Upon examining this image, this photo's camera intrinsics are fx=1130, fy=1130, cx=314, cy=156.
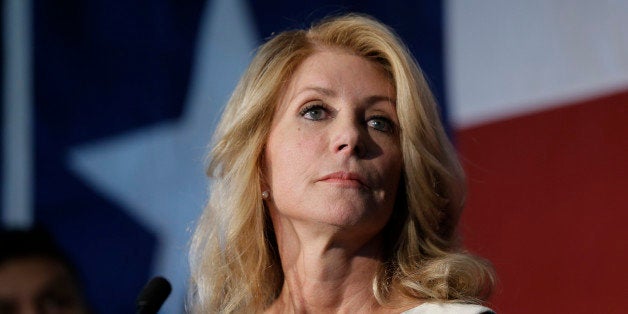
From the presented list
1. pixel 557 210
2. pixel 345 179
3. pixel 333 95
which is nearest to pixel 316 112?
pixel 333 95

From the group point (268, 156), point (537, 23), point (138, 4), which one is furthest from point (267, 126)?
point (138, 4)

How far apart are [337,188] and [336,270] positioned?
22 cm

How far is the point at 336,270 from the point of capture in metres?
2.62

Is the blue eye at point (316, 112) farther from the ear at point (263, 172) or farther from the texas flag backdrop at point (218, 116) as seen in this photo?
the texas flag backdrop at point (218, 116)

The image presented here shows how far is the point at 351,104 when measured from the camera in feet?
8.62

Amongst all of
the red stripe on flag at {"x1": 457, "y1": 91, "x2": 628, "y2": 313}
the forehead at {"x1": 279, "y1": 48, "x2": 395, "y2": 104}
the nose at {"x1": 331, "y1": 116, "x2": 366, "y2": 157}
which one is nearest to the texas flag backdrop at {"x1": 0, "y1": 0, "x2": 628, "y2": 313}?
the red stripe on flag at {"x1": 457, "y1": 91, "x2": 628, "y2": 313}

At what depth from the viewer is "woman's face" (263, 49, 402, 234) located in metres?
2.52

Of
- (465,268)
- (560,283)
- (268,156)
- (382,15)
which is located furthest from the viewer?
(382,15)

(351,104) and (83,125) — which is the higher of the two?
(351,104)

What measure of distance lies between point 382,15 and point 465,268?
4.38ft

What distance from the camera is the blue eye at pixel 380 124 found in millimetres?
2635

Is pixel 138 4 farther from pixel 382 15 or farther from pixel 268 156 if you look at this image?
pixel 268 156

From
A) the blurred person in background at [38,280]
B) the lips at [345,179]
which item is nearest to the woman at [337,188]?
the lips at [345,179]

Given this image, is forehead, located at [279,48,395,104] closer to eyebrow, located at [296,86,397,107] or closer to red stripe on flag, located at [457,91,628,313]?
eyebrow, located at [296,86,397,107]
